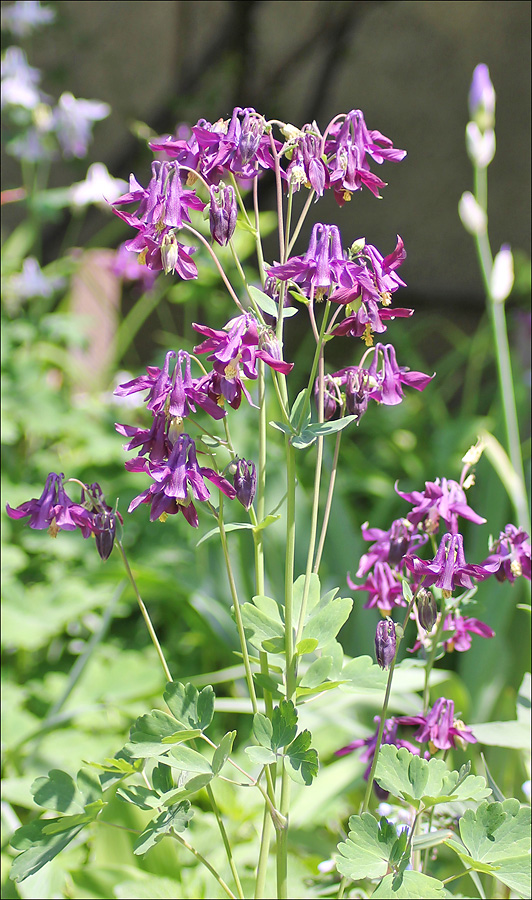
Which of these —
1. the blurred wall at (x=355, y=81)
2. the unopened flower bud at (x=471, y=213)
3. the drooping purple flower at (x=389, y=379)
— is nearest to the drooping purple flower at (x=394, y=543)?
the drooping purple flower at (x=389, y=379)

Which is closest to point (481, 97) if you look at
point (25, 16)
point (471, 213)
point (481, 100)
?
point (481, 100)

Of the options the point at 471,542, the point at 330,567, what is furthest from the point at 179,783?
the point at 471,542

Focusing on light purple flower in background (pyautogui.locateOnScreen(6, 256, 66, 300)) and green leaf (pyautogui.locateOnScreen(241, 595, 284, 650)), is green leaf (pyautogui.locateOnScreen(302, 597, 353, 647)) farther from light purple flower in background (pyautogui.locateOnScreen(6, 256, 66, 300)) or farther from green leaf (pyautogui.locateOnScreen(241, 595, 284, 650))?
light purple flower in background (pyautogui.locateOnScreen(6, 256, 66, 300))

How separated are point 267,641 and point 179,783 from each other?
137 millimetres

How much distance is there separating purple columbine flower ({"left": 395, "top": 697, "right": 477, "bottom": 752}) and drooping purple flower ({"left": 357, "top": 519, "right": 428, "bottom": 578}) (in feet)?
0.43

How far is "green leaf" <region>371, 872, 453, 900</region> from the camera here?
484 millimetres

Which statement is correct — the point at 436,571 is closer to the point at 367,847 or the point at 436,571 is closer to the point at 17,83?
the point at 367,847

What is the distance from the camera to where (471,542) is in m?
1.59

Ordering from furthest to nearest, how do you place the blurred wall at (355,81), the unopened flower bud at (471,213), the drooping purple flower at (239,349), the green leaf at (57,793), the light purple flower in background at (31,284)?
the blurred wall at (355,81) → the light purple flower in background at (31,284) → the unopened flower bud at (471,213) → the green leaf at (57,793) → the drooping purple flower at (239,349)

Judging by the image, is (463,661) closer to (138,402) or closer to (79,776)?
(79,776)

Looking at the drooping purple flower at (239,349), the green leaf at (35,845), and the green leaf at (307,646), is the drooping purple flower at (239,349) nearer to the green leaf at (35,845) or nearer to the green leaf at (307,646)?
the green leaf at (307,646)

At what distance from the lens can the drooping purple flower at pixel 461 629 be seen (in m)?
0.65

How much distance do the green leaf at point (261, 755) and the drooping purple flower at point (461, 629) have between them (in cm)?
21

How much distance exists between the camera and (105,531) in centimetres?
56
